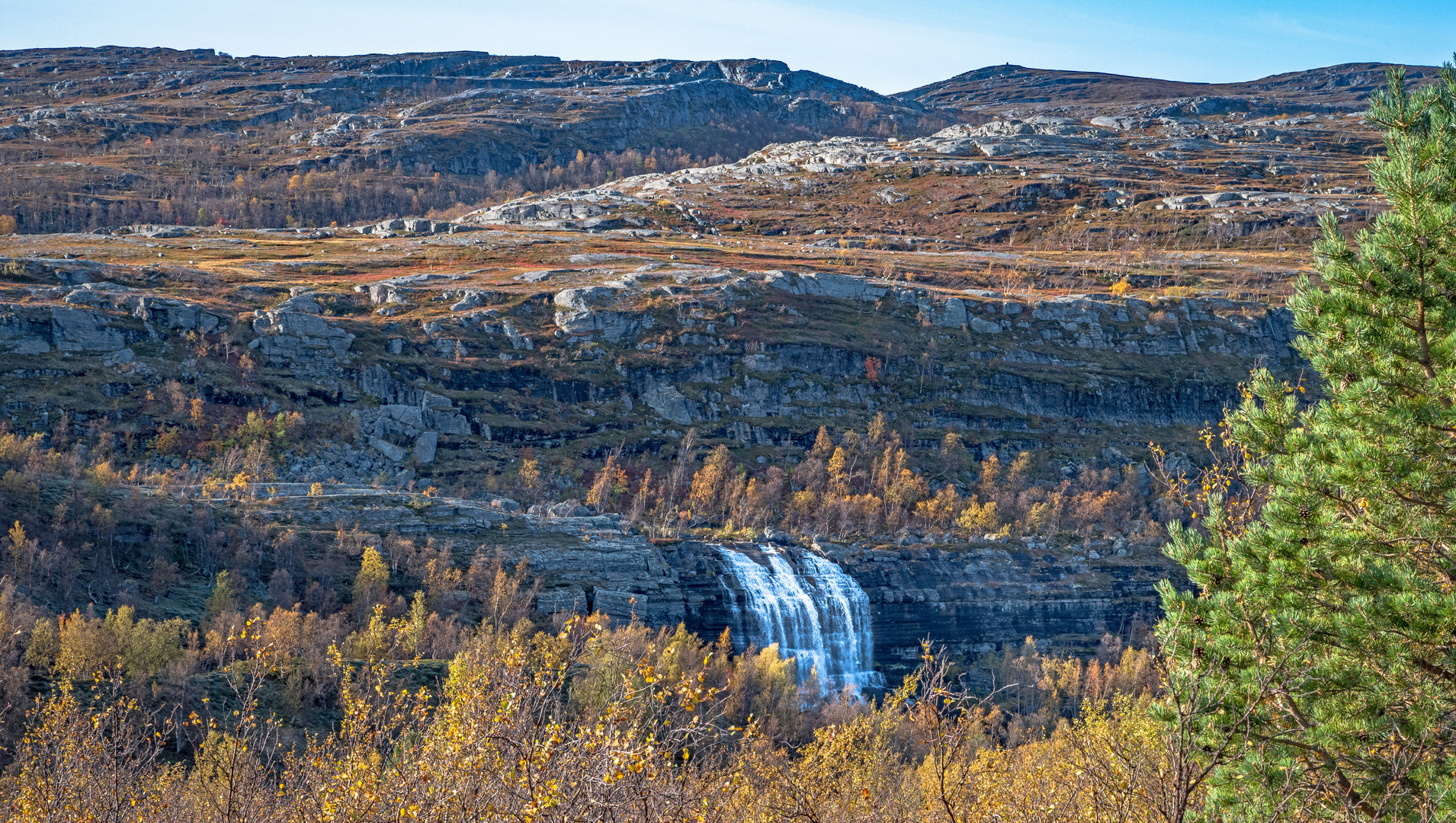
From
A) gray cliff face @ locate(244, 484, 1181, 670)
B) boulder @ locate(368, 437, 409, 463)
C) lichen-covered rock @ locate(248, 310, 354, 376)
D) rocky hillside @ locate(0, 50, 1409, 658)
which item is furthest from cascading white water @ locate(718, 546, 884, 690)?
lichen-covered rock @ locate(248, 310, 354, 376)

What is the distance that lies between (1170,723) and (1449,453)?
5389 millimetres

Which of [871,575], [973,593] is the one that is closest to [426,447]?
[871,575]

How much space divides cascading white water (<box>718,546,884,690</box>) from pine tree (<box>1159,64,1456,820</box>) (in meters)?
68.1

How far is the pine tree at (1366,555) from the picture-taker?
42.8 feet

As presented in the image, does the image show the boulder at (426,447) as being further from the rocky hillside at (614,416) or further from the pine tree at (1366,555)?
the pine tree at (1366,555)

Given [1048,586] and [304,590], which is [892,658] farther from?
[304,590]

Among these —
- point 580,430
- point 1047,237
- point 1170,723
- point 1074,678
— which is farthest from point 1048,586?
point 1047,237

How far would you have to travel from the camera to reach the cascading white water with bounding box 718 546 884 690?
3253 inches

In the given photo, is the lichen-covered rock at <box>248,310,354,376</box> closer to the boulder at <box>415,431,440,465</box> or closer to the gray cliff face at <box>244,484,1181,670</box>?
the boulder at <box>415,431,440,465</box>

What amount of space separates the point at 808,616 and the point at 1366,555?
72350mm

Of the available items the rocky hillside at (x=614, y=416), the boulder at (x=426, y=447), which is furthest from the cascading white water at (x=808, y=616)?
the boulder at (x=426, y=447)

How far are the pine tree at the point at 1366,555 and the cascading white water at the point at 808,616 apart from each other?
224 feet

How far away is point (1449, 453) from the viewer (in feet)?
44.6

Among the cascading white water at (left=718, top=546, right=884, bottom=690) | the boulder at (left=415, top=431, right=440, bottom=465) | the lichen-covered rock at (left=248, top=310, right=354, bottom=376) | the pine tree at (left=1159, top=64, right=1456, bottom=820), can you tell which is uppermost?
the pine tree at (left=1159, top=64, right=1456, bottom=820)
